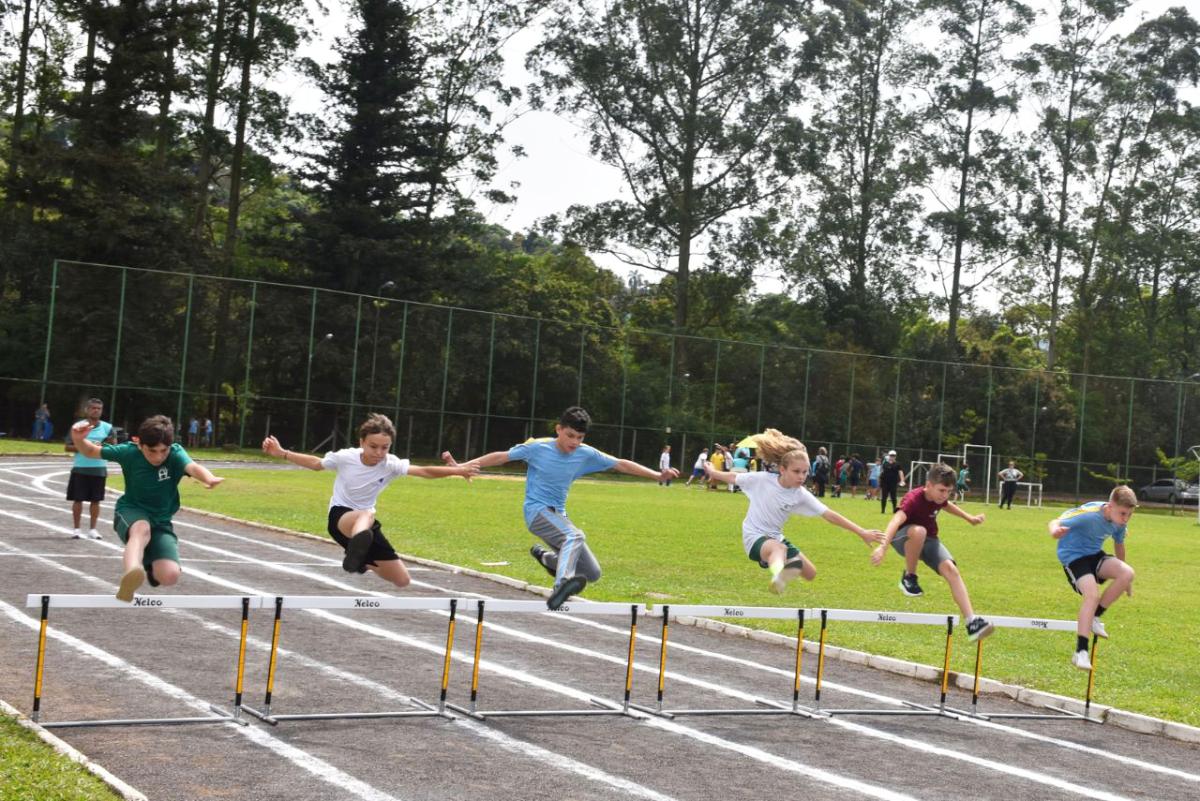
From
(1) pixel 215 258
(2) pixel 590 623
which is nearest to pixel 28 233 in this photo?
(1) pixel 215 258

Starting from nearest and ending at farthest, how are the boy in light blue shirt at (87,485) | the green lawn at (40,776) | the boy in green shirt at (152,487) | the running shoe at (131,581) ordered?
the green lawn at (40,776)
the running shoe at (131,581)
the boy in green shirt at (152,487)
the boy in light blue shirt at (87,485)

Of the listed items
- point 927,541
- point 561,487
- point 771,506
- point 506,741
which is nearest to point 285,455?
point 561,487

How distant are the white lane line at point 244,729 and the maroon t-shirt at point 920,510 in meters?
6.32

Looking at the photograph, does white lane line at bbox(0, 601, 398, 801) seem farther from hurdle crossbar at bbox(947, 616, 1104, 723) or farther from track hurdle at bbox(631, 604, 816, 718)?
hurdle crossbar at bbox(947, 616, 1104, 723)

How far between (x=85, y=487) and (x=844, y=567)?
13.7 meters

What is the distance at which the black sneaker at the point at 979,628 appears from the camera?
541 inches

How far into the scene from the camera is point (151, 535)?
37.0ft

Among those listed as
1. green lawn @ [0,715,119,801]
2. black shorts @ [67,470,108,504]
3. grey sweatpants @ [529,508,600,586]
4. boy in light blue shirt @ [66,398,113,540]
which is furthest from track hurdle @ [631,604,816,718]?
black shorts @ [67,470,108,504]

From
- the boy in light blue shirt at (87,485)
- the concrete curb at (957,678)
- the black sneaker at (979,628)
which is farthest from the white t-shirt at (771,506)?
the boy in light blue shirt at (87,485)

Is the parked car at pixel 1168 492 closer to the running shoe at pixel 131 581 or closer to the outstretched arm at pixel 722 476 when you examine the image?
the outstretched arm at pixel 722 476

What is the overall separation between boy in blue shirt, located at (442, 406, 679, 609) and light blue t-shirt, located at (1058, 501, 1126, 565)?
186 inches

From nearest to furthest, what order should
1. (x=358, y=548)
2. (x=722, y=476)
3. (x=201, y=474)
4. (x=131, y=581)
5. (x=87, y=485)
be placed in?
1. (x=131, y=581)
2. (x=201, y=474)
3. (x=358, y=548)
4. (x=722, y=476)
5. (x=87, y=485)

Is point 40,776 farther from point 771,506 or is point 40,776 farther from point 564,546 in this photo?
point 771,506

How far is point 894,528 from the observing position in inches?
522
